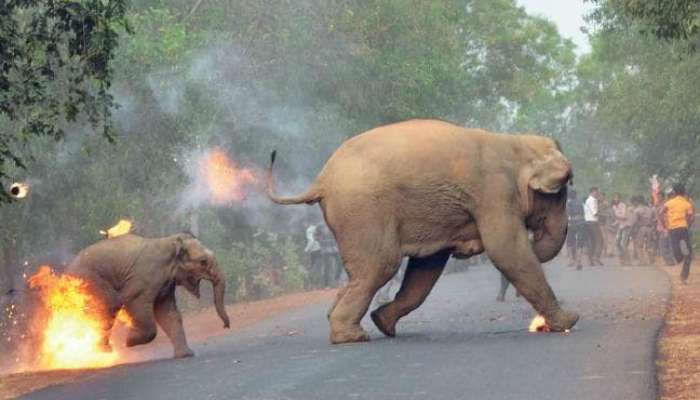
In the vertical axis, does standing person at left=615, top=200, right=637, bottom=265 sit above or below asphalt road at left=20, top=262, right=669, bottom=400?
above

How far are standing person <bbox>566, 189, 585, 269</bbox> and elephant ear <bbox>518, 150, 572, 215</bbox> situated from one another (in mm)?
17632

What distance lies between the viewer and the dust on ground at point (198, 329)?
46.2 feet

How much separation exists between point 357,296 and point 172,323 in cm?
206

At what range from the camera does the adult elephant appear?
49.1 feet

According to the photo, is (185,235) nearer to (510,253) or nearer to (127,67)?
(510,253)

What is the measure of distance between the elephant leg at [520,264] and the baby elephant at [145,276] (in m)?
3.11

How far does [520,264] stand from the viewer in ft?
49.1

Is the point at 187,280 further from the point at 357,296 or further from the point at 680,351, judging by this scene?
the point at 680,351

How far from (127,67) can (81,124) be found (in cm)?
180

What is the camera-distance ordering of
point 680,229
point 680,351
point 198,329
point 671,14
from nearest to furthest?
point 680,351 → point 671,14 → point 198,329 → point 680,229

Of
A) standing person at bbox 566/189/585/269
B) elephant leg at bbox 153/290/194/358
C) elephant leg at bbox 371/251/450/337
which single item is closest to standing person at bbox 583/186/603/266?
standing person at bbox 566/189/585/269

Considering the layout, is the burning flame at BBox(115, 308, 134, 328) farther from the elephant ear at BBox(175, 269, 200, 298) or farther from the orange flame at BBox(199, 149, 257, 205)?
the orange flame at BBox(199, 149, 257, 205)

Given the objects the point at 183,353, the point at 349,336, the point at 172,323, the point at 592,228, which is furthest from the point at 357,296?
the point at 592,228

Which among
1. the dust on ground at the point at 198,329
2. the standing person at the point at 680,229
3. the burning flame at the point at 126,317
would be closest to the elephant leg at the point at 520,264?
the burning flame at the point at 126,317
